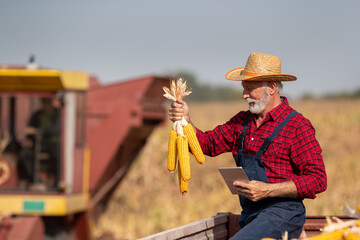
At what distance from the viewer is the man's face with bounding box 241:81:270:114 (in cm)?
427

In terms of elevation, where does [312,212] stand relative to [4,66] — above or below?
below

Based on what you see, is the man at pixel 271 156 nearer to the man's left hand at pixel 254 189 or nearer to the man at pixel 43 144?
the man's left hand at pixel 254 189

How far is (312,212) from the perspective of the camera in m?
13.1

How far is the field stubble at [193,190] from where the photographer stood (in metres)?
13.9

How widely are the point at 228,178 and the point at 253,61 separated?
0.79 meters

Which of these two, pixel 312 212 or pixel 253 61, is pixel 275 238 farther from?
pixel 312 212

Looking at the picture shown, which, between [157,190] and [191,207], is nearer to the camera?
[191,207]

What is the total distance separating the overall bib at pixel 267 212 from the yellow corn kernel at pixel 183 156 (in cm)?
34

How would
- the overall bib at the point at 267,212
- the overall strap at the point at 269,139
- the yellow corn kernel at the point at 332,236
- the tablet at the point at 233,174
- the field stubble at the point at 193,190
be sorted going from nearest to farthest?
the yellow corn kernel at the point at 332,236
the tablet at the point at 233,174
the overall bib at the point at 267,212
the overall strap at the point at 269,139
the field stubble at the point at 193,190

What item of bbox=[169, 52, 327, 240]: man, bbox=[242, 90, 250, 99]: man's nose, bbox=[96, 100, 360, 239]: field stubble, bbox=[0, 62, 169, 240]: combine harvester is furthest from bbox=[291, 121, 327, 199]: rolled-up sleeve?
bbox=[96, 100, 360, 239]: field stubble

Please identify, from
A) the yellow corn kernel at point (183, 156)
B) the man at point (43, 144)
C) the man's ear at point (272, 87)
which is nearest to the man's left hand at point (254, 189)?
the yellow corn kernel at point (183, 156)

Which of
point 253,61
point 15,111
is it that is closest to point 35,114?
point 15,111

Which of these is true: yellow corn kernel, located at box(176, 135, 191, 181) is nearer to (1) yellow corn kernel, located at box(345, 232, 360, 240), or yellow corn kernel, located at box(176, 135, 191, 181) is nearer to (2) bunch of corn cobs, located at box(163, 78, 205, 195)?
(2) bunch of corn cobs, located at box(163, 78, 205, 195)

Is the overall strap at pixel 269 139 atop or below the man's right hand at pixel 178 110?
below
